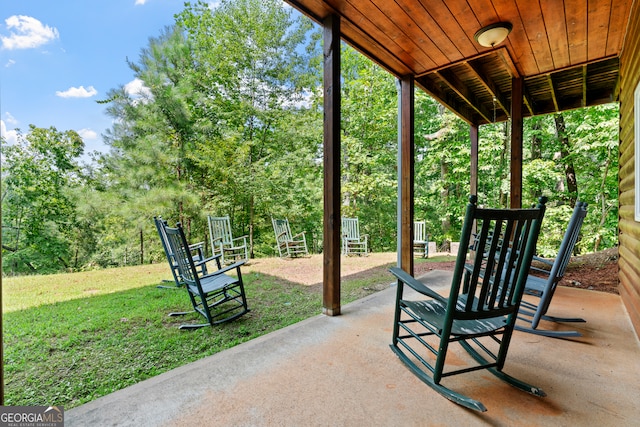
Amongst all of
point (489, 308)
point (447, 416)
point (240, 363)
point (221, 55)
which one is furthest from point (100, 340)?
point (221, 55)

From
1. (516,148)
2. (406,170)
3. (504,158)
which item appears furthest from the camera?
(504,158)

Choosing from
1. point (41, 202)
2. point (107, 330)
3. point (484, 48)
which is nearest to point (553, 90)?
point (484, 48)

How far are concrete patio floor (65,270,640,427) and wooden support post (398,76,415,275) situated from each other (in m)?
1.57

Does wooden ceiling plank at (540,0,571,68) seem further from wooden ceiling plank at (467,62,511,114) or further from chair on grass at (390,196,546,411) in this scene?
chair on grass at (390,196,546,411)

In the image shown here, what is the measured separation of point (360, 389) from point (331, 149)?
183cm

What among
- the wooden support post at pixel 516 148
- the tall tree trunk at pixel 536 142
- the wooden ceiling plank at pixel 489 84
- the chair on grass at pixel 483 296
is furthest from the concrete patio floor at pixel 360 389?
the tall tree trunk at pixel 536 142

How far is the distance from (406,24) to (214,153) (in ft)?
20.8

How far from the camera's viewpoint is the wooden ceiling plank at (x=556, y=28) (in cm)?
242

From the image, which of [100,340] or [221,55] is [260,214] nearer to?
[221,55]

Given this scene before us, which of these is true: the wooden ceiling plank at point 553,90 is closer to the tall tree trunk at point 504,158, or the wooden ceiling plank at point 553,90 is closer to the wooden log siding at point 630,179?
the wooden log siding at point 630,179

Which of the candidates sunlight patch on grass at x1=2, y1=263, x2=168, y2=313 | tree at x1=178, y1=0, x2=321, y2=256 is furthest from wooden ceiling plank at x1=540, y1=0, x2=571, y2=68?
tree at x1=178, y1=0, x2=321, y2=256

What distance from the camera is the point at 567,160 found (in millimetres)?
7453

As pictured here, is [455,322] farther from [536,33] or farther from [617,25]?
[617,25]

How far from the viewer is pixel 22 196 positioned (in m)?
6.63
